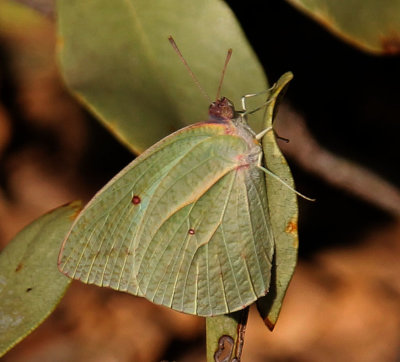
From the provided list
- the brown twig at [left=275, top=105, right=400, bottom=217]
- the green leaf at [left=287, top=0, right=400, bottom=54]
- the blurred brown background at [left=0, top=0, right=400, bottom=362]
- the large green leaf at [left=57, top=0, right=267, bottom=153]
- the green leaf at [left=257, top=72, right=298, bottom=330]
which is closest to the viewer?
the green leaf at [left=257, top=72, right=298, bottom=330]

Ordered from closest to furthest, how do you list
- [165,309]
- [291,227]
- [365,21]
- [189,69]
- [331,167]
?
[291,227] → [365,21] → [189,69] → [331,167] → [165,309]

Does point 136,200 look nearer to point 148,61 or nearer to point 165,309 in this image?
point 148,61

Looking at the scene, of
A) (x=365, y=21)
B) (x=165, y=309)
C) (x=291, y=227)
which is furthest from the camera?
(x=165, y=309)

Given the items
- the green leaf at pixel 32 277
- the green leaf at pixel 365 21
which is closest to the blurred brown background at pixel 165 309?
the green leaf at pixel 365 21

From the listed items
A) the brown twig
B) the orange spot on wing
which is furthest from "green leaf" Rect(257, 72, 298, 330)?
the brown twig

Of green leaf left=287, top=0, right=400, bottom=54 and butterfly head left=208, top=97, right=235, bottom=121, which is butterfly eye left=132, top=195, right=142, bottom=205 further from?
green leaf left=287, top=0, right=400, bottom=54

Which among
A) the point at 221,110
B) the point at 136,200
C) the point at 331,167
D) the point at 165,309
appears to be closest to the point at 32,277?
the point at 136,200

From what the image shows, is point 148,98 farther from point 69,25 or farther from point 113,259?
point 113,259

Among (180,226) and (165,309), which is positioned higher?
(180,226)
